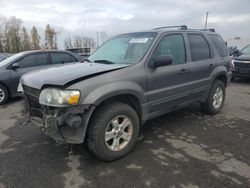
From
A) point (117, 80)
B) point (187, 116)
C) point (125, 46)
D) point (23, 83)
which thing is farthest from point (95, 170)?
point (187, 116)

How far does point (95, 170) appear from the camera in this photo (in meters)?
3.21

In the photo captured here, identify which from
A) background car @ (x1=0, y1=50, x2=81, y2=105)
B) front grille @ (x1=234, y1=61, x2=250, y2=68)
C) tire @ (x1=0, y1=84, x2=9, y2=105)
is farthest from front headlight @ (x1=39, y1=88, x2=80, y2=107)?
front grille @ (x1=234, y1=61, x2=250, y2=68)

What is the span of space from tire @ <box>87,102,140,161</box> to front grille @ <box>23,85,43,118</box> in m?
0.82

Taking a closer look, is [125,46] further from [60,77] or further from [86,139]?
[86,139]

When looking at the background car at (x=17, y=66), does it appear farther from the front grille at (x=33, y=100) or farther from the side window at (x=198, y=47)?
the side window at (x=198, y=47)

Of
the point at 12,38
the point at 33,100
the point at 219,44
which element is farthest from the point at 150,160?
the point at 12,38

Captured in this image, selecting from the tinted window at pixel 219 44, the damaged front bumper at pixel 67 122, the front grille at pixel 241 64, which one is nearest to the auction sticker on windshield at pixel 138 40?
the damaged front bumper at pixel 67 122

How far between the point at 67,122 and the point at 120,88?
2.76 ft

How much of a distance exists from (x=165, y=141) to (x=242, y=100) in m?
4.05

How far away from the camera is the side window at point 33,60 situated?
7286 mm

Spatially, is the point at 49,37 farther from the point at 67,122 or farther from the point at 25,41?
the point at 67,122

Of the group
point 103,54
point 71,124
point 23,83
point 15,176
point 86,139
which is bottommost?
point 15,176

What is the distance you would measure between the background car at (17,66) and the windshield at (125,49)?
340 cm

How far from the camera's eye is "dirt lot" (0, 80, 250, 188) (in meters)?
2.96
